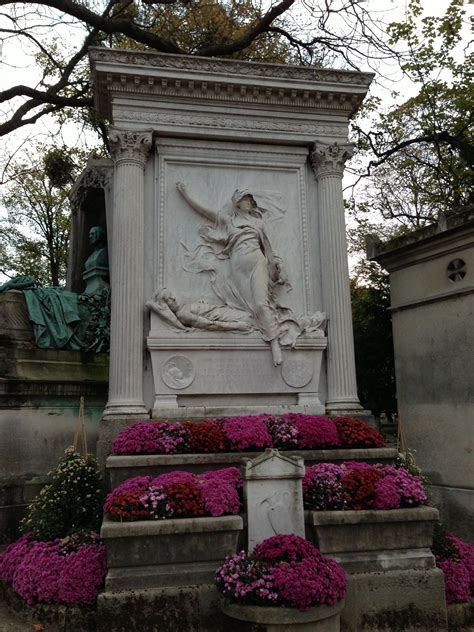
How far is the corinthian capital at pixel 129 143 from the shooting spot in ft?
32.2

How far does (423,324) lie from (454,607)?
618 cm

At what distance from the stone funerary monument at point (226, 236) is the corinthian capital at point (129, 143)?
0.7 inches

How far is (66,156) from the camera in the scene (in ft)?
68.4

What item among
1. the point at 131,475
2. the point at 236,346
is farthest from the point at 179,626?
the point at 236,346

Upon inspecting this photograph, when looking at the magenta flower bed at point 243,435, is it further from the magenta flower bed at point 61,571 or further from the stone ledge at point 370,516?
the stone ledge at point 370,516

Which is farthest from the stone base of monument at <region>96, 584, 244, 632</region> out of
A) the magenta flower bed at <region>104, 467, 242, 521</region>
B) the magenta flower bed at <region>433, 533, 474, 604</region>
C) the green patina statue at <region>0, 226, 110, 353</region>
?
the green patina statue at <region>0, 226, 110, 353</region>

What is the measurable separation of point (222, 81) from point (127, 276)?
3961mm

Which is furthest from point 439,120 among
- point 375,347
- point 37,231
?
point 37,231

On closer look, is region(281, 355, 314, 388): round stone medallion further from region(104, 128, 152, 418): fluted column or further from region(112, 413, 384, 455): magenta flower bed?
region(104, 128, 152, 418): fluted column

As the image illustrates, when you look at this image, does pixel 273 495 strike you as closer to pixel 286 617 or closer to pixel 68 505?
pixel 286 617

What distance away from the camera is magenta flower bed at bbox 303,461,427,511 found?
6.57 metres

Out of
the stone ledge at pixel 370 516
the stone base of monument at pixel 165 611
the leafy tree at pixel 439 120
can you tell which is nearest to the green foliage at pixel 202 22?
the leafy tree at pixel 439 120

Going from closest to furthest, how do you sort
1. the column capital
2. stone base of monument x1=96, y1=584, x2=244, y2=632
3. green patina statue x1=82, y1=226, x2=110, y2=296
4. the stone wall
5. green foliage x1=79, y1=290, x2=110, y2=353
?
stone base of monument x1=96, y1=584, x2=244, y2=632, the stone wall, the column capital, green foliage x1=79, y1=290, x2=110, y2=353, green patina statue x1=82, y1=226, x2=110, y2=296

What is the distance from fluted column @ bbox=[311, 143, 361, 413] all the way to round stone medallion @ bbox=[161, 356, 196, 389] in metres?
2.50
